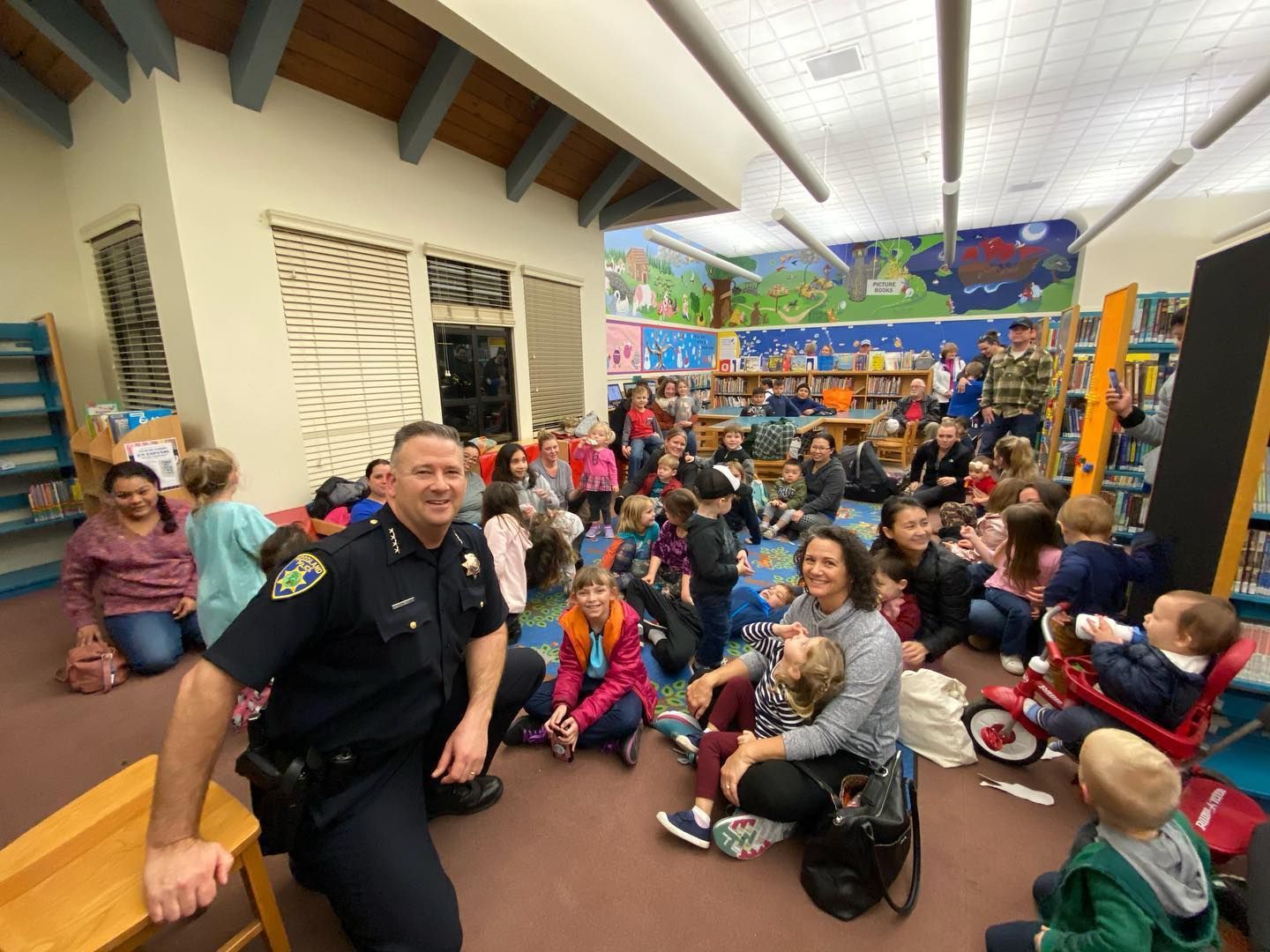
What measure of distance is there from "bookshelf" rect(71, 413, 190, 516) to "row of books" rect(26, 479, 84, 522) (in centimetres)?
11

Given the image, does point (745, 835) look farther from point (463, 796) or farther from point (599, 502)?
point (599, 502)

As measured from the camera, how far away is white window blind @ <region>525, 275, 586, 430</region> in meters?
5.82

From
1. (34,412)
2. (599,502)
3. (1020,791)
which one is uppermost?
(34,412)

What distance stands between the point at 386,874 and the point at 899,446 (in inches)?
333

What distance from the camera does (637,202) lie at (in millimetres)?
6242

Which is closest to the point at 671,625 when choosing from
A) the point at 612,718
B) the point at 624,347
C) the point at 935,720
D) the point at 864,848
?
the point at 612,718

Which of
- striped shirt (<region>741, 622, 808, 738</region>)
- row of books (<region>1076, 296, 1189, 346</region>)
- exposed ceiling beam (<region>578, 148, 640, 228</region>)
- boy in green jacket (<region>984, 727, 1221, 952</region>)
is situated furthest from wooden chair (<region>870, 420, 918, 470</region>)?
boy in green jacket (<region>984, 727, 1221, 952</region>)

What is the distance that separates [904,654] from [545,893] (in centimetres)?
192

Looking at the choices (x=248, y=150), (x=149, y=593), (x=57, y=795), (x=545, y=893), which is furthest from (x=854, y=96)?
(x=57, y=795)

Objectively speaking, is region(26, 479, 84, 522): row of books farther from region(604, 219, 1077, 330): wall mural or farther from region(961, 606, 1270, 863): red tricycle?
region(604, 219, 1077, 330): wall mural

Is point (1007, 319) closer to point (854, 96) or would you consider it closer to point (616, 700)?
point (854, 96)

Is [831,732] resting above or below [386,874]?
above

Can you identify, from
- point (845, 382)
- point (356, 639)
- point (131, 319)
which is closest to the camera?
point (356, 639)

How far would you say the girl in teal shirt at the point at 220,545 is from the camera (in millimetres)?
2453
